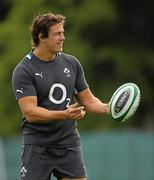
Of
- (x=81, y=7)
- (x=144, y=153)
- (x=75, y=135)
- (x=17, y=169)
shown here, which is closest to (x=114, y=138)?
(x=144, y=153)

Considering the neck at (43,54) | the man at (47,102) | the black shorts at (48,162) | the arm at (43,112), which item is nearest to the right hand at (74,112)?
the arm at (43,112)

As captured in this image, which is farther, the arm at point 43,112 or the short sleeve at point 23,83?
the short sleeve at point 23,83

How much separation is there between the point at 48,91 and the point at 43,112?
296mm

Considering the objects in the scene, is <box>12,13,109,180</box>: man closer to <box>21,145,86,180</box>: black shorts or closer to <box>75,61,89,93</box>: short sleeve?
<box>21,145,86,180</box>: black shorts

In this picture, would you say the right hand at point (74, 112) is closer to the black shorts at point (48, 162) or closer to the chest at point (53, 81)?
the chest at point (53, 81)

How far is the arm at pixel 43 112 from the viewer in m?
9.30

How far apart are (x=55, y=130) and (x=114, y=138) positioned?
11244 millimetres

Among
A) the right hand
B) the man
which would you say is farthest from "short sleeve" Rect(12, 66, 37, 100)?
the right hand

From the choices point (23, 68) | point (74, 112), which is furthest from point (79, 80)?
point (74, 112)

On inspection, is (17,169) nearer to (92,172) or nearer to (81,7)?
(92,172)

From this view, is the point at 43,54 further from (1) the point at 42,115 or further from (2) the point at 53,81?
(1) the point at 42,115

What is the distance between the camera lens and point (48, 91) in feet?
31.9

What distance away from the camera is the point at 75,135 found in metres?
9.95

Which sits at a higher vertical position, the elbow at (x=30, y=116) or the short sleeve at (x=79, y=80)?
the short sleeve at (x=79, y=80)
